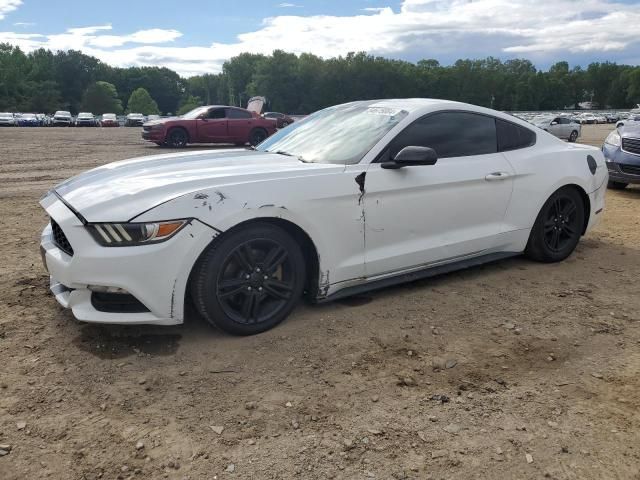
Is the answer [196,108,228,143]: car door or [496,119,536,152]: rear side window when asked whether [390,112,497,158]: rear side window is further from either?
[196,108,228,143]: car door

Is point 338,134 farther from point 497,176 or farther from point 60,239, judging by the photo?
point 60,239

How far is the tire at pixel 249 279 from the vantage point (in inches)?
126

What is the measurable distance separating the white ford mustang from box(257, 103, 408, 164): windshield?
17 millimetres

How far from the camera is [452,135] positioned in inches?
168

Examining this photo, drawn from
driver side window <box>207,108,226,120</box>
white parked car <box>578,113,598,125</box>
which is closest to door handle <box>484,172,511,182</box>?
driver side window <box>207,108,226,120</box>

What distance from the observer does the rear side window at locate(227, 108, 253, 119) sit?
1806cm

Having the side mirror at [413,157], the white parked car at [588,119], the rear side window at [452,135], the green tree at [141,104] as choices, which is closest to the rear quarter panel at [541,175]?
the rear side window at [452,135]

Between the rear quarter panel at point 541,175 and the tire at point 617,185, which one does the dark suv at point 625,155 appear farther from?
the rear quarter panel at point 541,175

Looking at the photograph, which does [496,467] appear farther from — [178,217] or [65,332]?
[65,332]

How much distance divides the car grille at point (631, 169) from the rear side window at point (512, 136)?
4.91 m

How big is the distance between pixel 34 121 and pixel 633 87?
121 meters

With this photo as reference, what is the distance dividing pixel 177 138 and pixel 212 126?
1191mm

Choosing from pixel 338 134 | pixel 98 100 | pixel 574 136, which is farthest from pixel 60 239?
pixel 98 100

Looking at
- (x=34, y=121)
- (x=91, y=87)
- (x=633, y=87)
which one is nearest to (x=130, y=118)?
(x=34, y=121)
